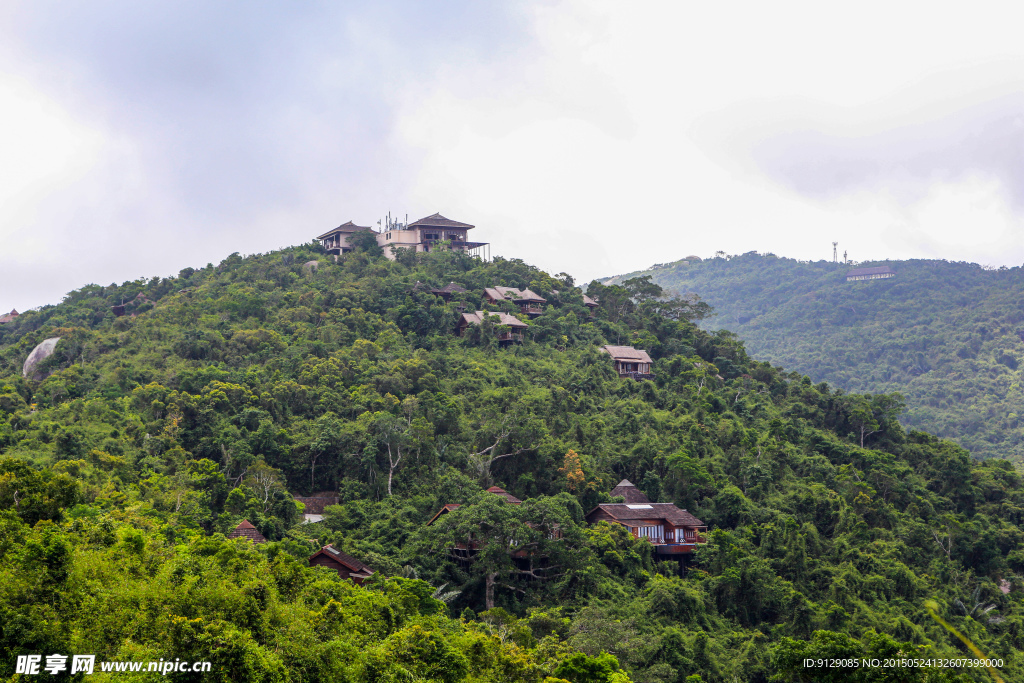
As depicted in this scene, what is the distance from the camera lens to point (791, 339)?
97.6m

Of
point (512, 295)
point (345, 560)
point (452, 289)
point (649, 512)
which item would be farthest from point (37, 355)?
point (649, 512)

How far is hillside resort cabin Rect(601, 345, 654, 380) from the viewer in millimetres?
44438

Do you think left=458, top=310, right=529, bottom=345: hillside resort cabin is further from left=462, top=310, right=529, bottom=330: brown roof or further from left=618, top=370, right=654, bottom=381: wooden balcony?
left=618, top=370, right=654, bottom=381: wooden balcony

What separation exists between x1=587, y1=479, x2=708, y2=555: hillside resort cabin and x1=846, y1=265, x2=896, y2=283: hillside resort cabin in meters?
93.5

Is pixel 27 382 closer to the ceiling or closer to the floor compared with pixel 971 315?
closer to the floor

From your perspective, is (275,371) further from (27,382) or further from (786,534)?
(786,534)

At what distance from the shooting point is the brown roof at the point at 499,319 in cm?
4459

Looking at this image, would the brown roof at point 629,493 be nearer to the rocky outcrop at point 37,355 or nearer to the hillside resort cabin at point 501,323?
the hillside resort cabin at point 501,323

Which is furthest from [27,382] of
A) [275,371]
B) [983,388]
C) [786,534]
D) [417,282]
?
[983,388]

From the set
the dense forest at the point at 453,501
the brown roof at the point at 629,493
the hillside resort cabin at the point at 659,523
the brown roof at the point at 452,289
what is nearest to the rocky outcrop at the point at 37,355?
the dense forest at the point at 453,501

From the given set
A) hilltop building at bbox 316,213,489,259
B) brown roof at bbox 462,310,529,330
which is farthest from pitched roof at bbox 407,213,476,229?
brown roof at bbox 462,310,529,330

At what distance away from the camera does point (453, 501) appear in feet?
94.9

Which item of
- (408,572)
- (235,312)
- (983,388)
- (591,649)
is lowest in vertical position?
(591,649)

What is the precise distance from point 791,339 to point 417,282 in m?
63.4
